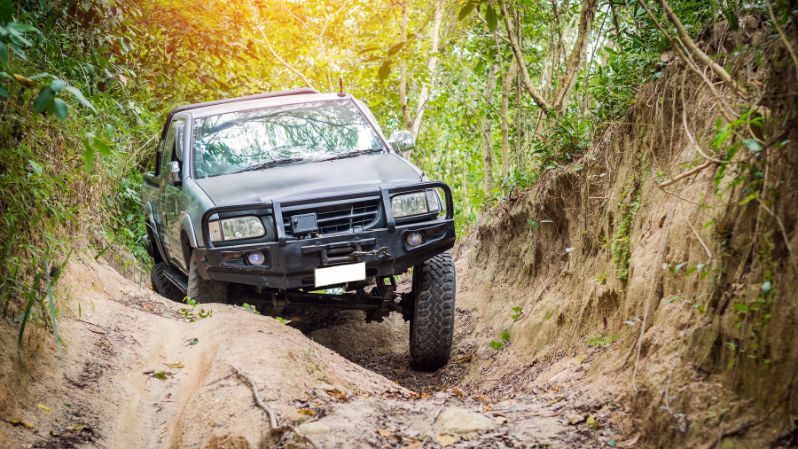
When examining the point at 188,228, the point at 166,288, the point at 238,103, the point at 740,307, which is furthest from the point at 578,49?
the point at 166,288

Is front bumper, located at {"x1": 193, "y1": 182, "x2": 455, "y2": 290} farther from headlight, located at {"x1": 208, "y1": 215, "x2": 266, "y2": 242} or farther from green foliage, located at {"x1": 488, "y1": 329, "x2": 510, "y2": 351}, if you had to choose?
green foliage, located at {"x1": 488, "y1": 329, "x2": 510, "y2": 351}

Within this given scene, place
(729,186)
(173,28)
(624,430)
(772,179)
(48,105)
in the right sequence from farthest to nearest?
(173,28)
(624,430)
(729,186)
(772,179)
(48,105)

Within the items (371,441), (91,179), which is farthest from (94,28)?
(371,441)

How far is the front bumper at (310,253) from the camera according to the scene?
17.3 ft

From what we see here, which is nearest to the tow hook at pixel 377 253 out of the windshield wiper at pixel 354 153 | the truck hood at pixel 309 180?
the truck hood at pixel 309 180

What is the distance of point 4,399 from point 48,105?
1.67m

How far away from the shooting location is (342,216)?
5418mm

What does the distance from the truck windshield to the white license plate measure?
1.22 meters

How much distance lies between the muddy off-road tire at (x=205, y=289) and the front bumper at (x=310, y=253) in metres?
0.37

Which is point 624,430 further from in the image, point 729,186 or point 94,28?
Answer: point 94,28

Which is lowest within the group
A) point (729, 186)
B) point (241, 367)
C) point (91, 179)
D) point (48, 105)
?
point (241, 367)

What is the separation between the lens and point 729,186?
325cm

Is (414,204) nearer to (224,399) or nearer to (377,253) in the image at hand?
(377,253)

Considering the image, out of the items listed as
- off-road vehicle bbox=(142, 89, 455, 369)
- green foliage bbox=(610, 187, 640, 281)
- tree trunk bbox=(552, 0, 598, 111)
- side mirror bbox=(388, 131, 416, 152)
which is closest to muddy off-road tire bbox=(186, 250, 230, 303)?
off-road vehicle bbox=(142, 89, 455, 369)
